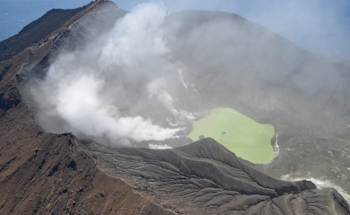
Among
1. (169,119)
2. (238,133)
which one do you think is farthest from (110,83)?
(238,133)

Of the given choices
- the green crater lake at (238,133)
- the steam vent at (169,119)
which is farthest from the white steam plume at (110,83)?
the green crater lake at (238,133)

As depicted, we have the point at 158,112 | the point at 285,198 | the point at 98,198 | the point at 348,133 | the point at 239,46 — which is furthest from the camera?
the point at 239,46

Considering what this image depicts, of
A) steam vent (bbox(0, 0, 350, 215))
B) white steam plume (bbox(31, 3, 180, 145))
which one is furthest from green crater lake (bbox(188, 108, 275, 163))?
white steam plume (bbox(31, 3, 180, 145))

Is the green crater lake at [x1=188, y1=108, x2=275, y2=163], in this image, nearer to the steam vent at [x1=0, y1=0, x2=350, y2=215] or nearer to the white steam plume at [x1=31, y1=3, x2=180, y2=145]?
the steam vent at [x1=0, y1=0, x2=350, y2=215]

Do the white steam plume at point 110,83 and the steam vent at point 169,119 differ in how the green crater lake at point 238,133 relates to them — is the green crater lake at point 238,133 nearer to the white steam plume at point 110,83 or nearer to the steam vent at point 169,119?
the steam vent at point 169,119

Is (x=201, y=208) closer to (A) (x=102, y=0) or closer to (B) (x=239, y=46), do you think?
(B) (x=239, y=46)

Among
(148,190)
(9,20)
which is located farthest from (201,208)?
(9,20)
